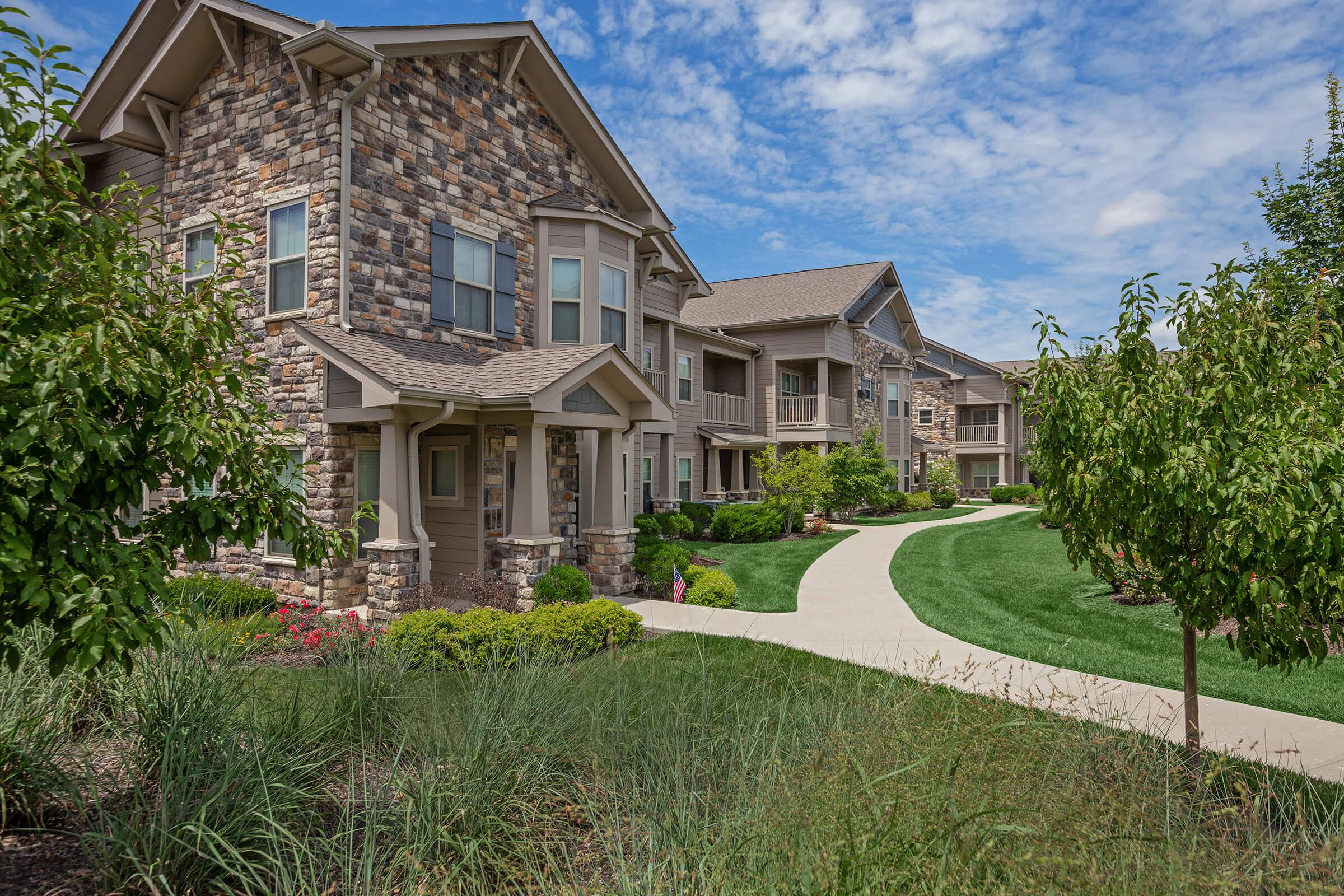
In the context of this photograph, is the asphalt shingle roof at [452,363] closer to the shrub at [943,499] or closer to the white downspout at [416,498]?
the white downspout at [416,498]

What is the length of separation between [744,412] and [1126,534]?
21.4 metres

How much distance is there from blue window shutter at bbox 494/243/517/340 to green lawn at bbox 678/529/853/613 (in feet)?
16.9

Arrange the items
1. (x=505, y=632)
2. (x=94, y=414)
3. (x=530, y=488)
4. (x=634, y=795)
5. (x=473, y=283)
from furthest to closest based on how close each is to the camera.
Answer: (x=473, y=283), (x=530, y=488), (x=505, y=632), (x=634, y=795), (x=94, y=414)

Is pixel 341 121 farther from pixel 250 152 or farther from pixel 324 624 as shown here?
pixel 324 624

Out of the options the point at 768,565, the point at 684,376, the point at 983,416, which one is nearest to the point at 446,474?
the point at 768,565

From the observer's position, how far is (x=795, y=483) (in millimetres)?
20969

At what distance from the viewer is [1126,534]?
16.1ft

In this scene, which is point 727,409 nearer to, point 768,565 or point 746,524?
point 746,524

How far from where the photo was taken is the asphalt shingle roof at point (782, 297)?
87.6 feet

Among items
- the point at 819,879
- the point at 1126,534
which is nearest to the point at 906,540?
the point at 1126,534

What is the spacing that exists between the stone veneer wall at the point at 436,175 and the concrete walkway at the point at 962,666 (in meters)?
5.64

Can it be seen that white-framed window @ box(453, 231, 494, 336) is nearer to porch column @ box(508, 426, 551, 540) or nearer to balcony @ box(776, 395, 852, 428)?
porch column @ box(508, 426, 551, 540)

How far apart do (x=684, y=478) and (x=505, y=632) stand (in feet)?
50.5

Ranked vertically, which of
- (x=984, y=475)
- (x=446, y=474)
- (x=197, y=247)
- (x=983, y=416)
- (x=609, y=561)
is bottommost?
(x=609, y=561)
